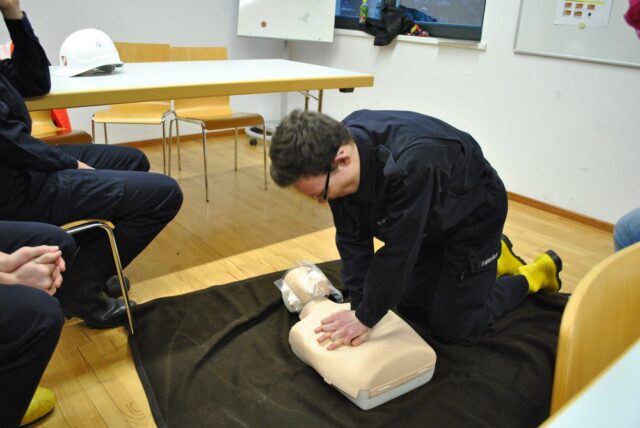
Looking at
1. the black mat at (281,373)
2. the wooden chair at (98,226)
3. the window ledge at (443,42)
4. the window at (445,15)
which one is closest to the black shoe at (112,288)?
the black mat at (281,373)

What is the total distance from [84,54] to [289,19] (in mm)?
2238

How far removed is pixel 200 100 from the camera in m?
3.24

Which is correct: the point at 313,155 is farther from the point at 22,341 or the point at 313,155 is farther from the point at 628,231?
the point at 628,231

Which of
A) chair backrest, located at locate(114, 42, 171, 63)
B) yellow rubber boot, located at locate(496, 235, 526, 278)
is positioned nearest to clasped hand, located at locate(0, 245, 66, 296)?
yellow rubber boot, located at locate(496, 235, 526, 278)

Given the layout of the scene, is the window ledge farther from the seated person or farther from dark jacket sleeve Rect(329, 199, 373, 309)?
the seated person

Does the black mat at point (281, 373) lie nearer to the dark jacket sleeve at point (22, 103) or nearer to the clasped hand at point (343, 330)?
the clasped hand at point (343, 330)

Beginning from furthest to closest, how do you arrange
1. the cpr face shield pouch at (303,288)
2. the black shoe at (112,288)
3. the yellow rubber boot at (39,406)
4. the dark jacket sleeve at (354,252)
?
the black shoe at (112,288)
the cpr face shield pouch at (303,288)
the dark jacket sleeve at (354,252)
the yellow rubber boot at (39,406)

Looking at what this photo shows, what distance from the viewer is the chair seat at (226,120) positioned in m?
2.83

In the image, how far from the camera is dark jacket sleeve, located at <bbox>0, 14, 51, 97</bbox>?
1.64 m

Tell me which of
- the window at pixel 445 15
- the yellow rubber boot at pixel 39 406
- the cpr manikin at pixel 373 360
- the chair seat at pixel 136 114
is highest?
the window at pixel 445 15

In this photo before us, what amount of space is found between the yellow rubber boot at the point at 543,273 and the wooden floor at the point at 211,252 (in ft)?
0.81

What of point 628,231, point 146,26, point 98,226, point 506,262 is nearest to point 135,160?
point 98,226

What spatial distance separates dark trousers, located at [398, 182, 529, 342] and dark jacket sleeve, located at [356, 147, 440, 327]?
1.13 feet

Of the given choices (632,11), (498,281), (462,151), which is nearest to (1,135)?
(462,151)
